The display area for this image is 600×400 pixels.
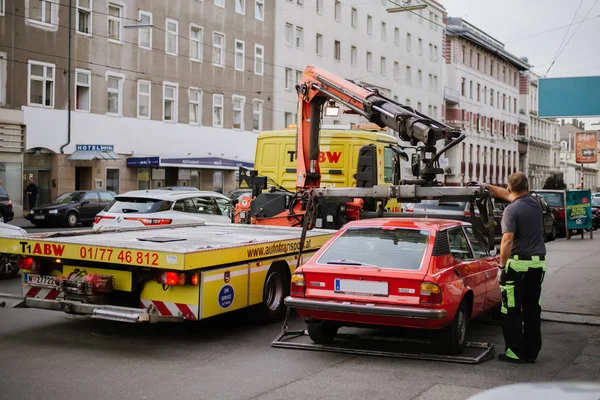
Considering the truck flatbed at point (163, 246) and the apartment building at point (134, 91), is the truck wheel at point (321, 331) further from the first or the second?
the apartment building at point (134, 91)

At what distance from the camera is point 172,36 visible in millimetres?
42344

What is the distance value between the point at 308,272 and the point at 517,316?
2.20 m

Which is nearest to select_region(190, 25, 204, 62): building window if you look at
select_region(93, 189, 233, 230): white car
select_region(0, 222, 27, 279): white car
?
select_region(93, 189, 233, 230): white car

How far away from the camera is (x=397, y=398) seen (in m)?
6.80

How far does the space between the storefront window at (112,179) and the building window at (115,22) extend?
20.7ft

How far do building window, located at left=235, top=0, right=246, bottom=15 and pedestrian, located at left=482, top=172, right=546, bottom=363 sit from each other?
40.7m

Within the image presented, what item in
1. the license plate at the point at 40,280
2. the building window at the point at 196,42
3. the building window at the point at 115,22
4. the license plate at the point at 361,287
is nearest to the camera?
the license plate at the point at 361,287

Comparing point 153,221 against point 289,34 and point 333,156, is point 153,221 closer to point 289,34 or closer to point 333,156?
point 333,156

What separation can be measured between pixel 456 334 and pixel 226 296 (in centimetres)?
257

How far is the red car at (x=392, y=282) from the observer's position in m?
7.90

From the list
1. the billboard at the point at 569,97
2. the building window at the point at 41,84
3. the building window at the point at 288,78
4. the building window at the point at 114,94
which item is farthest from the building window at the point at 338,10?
the billboard at the point at 569,97

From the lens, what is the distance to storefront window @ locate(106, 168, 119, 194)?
127ft

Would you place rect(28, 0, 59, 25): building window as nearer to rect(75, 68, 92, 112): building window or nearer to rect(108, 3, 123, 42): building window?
rect(75, 68, 92, 112): building window

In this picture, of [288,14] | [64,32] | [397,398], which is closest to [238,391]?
[397,398]
